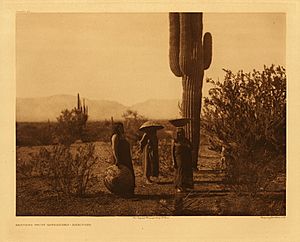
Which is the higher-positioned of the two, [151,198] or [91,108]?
[91,108]

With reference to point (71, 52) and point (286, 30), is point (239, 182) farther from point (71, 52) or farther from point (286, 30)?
point (71, 52)

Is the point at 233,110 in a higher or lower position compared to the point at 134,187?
higher

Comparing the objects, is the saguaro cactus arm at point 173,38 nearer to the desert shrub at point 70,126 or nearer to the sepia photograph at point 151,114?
the sepia photograph at point 151,114

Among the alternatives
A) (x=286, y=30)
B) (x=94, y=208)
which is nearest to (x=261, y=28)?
(x=286, y=30)

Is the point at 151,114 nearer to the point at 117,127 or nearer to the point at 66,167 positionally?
the point at 117,127

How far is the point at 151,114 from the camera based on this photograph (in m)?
0.89

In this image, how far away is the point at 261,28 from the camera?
35.6 inches

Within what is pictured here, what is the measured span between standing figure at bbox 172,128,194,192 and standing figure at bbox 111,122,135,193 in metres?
0.10

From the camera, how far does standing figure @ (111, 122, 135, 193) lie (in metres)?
0.89

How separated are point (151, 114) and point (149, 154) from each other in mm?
85

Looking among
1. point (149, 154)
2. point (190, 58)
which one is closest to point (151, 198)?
point (149, 154)

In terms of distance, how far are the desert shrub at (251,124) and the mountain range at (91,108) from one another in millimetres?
88

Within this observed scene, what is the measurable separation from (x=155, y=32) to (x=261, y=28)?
226mm

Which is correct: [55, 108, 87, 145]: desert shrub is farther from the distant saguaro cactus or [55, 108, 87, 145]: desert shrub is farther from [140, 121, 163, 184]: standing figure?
[140, 121, 163, 184]: standing figure
